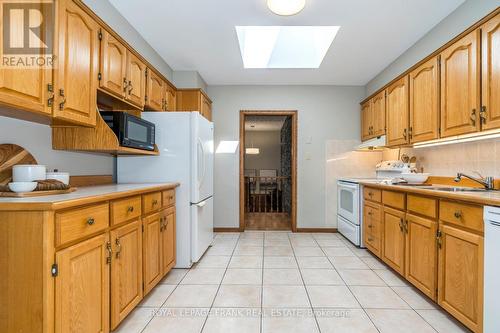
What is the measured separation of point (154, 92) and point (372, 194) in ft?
9.06

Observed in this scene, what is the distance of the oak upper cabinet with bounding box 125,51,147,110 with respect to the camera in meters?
2.29

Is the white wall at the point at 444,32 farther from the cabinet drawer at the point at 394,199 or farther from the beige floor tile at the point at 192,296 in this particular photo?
the beige floor tile at the point at 192,296

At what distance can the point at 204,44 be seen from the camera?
9.43 feet

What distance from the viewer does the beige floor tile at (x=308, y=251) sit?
3.09 meters

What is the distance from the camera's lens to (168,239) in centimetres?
238

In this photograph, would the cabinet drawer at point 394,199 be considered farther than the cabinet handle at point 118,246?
Yes

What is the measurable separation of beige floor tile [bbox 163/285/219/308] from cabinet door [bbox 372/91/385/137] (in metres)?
2.86

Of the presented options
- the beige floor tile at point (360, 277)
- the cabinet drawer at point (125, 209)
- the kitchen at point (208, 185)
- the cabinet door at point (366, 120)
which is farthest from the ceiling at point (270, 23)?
the beige floor tile at point (360, 277)

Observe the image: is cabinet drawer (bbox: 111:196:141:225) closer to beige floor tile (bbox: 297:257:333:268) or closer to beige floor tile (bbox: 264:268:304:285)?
beige floor tile (bbox: 264:268:304:285)

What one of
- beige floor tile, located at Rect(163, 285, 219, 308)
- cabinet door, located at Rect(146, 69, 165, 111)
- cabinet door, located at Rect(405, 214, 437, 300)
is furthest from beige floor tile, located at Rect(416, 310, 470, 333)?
cabinet door, located at Rect(146, 69, 165, 111)

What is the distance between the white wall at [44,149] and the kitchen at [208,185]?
1 cm

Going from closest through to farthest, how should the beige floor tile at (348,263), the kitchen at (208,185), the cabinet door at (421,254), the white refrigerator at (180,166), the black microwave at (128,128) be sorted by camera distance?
the kitchen at (208,185) → the cabinet door at (421,254) → the black microwave at (128,128) → the white refrigerator at (180,166) → the beige floor tile at (348,263)

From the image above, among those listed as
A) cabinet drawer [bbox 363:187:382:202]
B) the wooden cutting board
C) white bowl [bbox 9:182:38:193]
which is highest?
the wooden cutting board

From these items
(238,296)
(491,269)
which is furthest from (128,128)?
(491,269)
